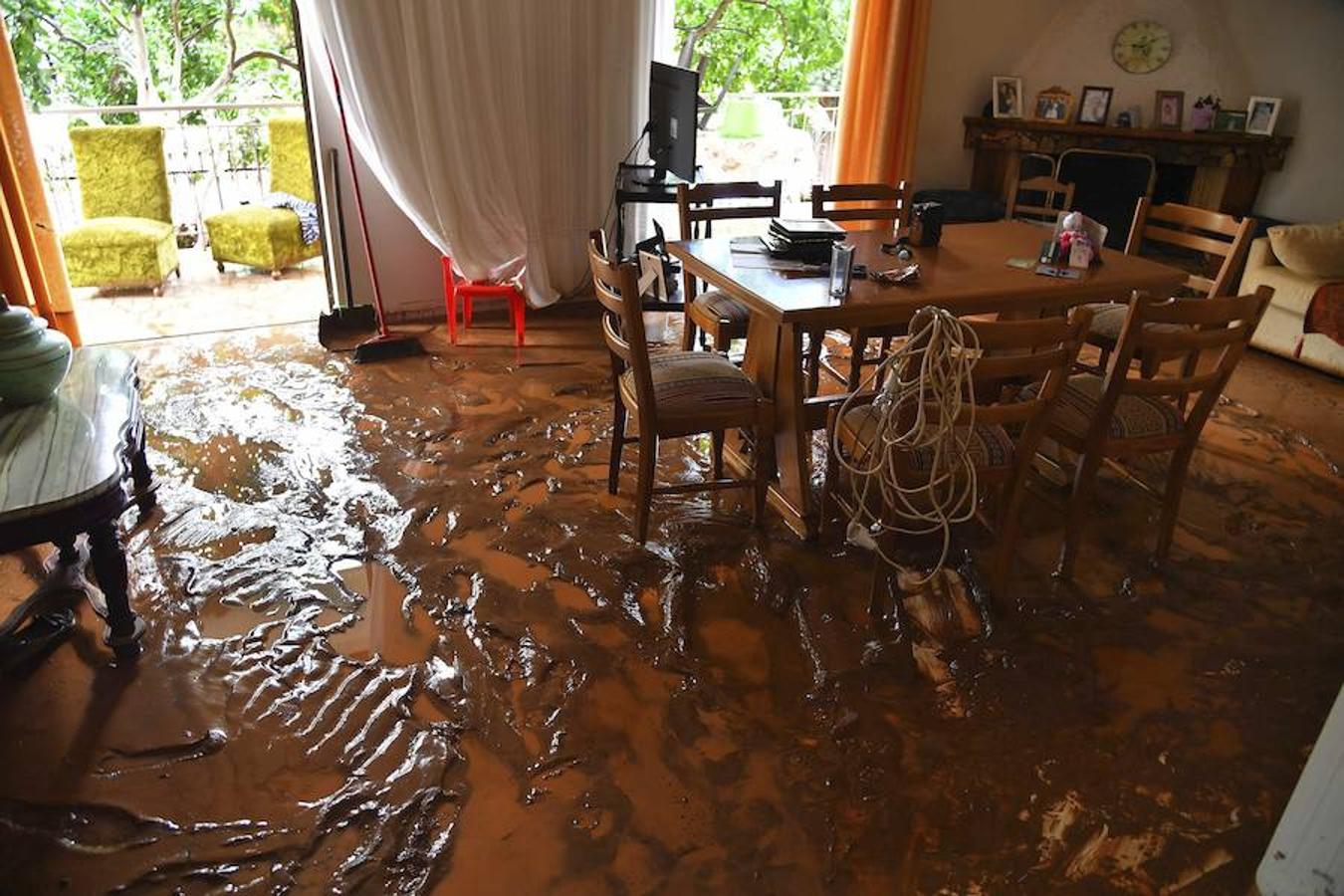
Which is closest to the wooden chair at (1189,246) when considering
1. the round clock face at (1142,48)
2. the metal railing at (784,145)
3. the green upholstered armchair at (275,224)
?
the round clock face at (1142,48)

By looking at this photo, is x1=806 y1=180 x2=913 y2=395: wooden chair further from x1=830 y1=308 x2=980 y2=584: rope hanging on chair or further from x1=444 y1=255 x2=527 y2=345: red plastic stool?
x1=444 y1=255 x2=527 y2=345: red plastic stool

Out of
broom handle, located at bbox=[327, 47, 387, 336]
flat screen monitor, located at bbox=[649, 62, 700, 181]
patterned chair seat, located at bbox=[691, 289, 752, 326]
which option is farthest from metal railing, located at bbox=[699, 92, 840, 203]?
patterned chair seat, located at bbox=[691, 289, 752, 326]

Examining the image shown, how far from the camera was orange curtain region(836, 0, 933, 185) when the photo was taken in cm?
466

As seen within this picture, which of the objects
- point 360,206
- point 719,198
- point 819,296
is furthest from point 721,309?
point 360,206

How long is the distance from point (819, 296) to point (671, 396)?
1.57 ft

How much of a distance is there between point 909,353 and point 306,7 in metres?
2.98

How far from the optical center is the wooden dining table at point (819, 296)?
2.38 m

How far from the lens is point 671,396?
8.05 feet

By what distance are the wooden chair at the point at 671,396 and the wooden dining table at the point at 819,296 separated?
10 centimetres

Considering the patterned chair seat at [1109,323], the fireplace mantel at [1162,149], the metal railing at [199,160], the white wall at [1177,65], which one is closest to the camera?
the patterned chair seat at [1109,323]

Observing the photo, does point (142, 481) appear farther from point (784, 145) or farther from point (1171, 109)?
point (1171, 109)

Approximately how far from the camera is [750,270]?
262 cm

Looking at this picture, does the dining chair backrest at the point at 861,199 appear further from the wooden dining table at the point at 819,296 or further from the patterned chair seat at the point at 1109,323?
the patterned chair seat at the point at 1109,323

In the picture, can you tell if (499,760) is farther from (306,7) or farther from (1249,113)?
(1249,113)
